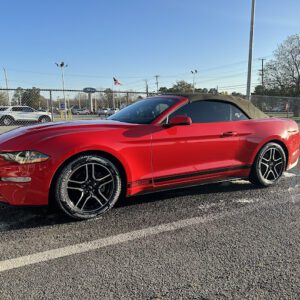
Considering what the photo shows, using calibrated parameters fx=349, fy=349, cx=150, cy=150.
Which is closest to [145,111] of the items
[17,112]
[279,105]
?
[17,112]

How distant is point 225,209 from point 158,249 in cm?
137

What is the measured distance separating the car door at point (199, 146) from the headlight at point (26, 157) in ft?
4.12

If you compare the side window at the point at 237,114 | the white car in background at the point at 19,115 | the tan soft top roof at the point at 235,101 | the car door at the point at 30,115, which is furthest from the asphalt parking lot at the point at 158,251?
the car door at the point at 30,115

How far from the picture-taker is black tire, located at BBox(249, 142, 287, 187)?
4.95 m

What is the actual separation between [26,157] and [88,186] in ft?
2.36

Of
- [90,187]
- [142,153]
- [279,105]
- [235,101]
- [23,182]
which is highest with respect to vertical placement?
[235,101]

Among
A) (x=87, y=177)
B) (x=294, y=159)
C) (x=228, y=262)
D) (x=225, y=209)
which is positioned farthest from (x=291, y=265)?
(x=294, y=159)

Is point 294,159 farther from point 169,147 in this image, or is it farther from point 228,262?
point 228,262

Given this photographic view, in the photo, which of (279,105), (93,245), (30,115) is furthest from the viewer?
(279,105)

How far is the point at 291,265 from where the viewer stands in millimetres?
2764

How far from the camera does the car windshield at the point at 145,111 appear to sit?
429 centimetres

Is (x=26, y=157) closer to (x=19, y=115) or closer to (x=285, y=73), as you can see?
(x=19, y=115)

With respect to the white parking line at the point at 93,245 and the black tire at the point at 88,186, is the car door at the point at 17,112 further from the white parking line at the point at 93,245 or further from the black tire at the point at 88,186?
the white parking line at the point at 93,245

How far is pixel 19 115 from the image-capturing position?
21.0 m
